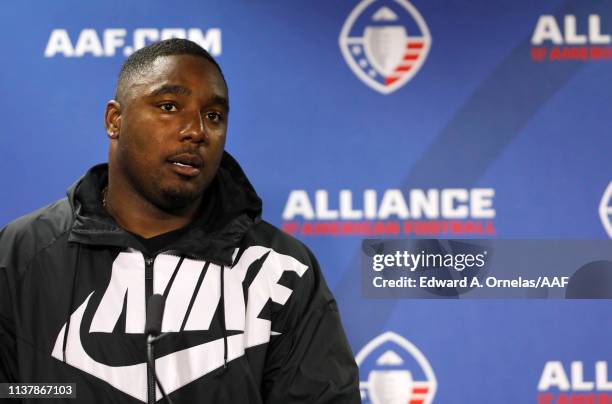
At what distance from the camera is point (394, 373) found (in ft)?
5.29

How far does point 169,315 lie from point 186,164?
23 centimetres

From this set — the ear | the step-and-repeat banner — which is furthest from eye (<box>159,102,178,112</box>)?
the step-and-repeat banner

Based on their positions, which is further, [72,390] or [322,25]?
[322,25]

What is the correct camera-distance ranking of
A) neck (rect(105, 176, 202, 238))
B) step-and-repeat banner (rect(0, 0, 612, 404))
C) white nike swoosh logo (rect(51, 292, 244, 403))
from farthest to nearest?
step-and-repeat banner (rect(0, 0, 612, 404))
neck (rect(105, 176, 202, 238))
white nike swoosh logo (rect(51, 292, 244, 403))

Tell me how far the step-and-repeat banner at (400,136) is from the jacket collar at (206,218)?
1.25ft

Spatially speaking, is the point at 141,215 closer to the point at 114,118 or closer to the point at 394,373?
the point at 114,118

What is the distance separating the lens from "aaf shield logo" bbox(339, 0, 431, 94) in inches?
64.2

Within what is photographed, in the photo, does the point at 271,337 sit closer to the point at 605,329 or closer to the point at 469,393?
the point at 469,393

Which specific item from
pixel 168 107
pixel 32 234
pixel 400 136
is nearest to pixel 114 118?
pixel 168 107

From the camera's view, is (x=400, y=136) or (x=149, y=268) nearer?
(x=149, y=268)

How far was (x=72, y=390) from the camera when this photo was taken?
1.06m

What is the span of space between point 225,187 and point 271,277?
0.18 metres

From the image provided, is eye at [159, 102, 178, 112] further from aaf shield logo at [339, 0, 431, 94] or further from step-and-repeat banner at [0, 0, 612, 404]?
aaf shield logo at [339, 0, 431, 94]

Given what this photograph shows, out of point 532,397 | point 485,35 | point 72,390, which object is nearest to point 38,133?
point 72,390
